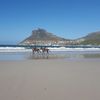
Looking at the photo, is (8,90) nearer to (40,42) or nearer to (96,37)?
(40,42)

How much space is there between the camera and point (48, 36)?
411 feet

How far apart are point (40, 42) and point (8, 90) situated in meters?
102

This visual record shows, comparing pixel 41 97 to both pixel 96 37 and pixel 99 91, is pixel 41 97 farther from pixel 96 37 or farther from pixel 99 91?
pixel 96 37

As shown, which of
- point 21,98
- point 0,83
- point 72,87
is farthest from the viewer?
point 0,83

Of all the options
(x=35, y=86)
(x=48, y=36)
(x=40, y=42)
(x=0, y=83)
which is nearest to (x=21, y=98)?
(x=35, y=86)

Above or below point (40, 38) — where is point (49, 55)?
above

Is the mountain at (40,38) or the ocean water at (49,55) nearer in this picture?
the ocean water at (49,55)

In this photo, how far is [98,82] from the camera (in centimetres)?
789

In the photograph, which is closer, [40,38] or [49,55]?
[49,55]

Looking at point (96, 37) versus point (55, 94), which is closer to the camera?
point (55, 94)

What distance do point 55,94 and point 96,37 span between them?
134 m

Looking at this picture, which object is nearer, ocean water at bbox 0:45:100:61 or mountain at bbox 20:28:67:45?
ocean water at bbox 0:45:100:61

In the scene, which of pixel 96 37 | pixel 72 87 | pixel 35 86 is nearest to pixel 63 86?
pixel 72 87

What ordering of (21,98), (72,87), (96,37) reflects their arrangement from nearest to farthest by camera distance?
(21,98), (72,87), (96,37)
